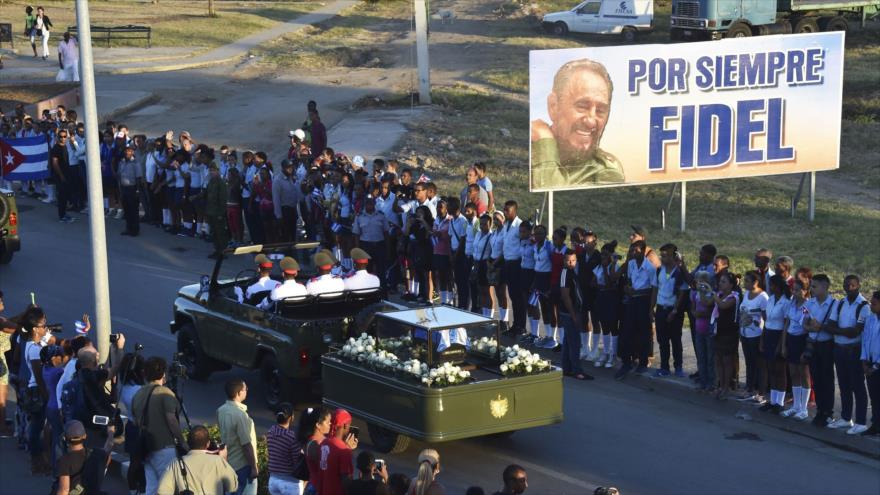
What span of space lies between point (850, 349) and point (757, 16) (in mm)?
39359

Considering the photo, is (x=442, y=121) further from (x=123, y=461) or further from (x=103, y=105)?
(x=123, y=461)

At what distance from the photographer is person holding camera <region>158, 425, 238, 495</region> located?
980cm

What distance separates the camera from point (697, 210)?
2948cm

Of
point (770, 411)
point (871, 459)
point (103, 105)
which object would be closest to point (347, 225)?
point (770, 411)

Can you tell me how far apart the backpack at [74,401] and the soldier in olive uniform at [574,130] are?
37.0ft

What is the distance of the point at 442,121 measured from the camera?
37562mm

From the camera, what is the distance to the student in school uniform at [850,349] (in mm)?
14172

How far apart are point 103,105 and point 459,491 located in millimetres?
29086

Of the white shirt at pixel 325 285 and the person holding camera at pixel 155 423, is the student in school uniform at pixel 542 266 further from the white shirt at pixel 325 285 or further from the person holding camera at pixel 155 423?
the person holding camera at pixel 155 423

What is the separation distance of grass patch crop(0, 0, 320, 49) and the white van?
14924mm

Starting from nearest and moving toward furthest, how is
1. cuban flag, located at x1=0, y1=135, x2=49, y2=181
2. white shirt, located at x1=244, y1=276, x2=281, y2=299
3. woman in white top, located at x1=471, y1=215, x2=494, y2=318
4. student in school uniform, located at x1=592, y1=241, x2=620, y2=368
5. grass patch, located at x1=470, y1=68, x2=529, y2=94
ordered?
1. white shirt, located at x1=244, y1=276, x2=281, y2=299
2. student in school uniform, located at x1=592, y1=241, x2=620, y2=368
3. woman in white top, located at x1=471, y1=215, x2=494, y2=318
4. cuban flag, located at x1=0, y1=135, x2=49, y2=181
5. grass patch, located at x1=470, y1=68, x2=529, y2=94

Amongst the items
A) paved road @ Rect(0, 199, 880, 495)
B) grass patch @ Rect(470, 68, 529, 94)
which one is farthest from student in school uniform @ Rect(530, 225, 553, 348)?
grass patch @ Rect(470, 68, 529, 94)

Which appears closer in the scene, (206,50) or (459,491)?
(459,491)

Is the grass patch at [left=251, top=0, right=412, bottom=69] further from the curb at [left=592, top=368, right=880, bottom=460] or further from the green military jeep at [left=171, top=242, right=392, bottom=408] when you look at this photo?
the curb at [left=592, top=368, right=880, bottom=460]
